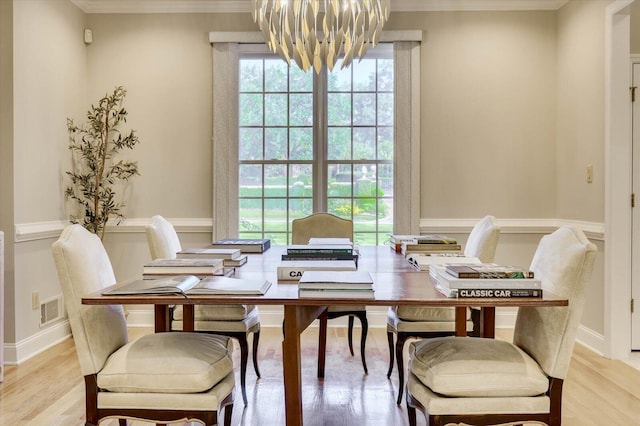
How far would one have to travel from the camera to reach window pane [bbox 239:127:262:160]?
169 inches

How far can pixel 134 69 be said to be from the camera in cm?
417

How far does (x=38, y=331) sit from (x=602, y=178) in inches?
163

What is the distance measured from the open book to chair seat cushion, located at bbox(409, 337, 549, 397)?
0.83m

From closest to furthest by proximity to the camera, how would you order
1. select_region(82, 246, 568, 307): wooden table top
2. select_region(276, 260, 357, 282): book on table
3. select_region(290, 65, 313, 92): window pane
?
1. select_region(82, 246, 568, 307): wooden table top
2. select_region(276, 260, 357, 282): book on table
3. select_region(290, 65, 313, 92): window pane

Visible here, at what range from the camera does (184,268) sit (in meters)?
1.90

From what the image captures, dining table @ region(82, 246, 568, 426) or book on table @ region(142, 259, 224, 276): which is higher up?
book on table @ region(142, 259, 224, 276)

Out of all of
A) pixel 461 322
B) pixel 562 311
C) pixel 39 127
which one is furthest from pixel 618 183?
pixel 39 127

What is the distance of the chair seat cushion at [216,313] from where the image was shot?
101 inches

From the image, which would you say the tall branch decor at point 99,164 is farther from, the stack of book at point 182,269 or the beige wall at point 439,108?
the stack of book at point 182,269

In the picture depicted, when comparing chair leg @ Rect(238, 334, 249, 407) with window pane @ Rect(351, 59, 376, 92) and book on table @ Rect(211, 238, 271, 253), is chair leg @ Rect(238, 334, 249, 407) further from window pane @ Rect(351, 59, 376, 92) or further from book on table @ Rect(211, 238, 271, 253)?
window pane @ Rect(351, 59, 376, 92)

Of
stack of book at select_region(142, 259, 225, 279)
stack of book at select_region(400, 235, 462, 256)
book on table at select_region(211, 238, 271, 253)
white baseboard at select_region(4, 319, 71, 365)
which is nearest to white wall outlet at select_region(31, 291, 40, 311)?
white baseboard at select_region(4, 319, 71, 365)

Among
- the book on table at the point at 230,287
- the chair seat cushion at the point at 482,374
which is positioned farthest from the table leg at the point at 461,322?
the book on table at the point at 230,287

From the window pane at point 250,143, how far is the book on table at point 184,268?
2451 millimetres

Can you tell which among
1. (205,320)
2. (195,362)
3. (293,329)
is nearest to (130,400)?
(195,362)
